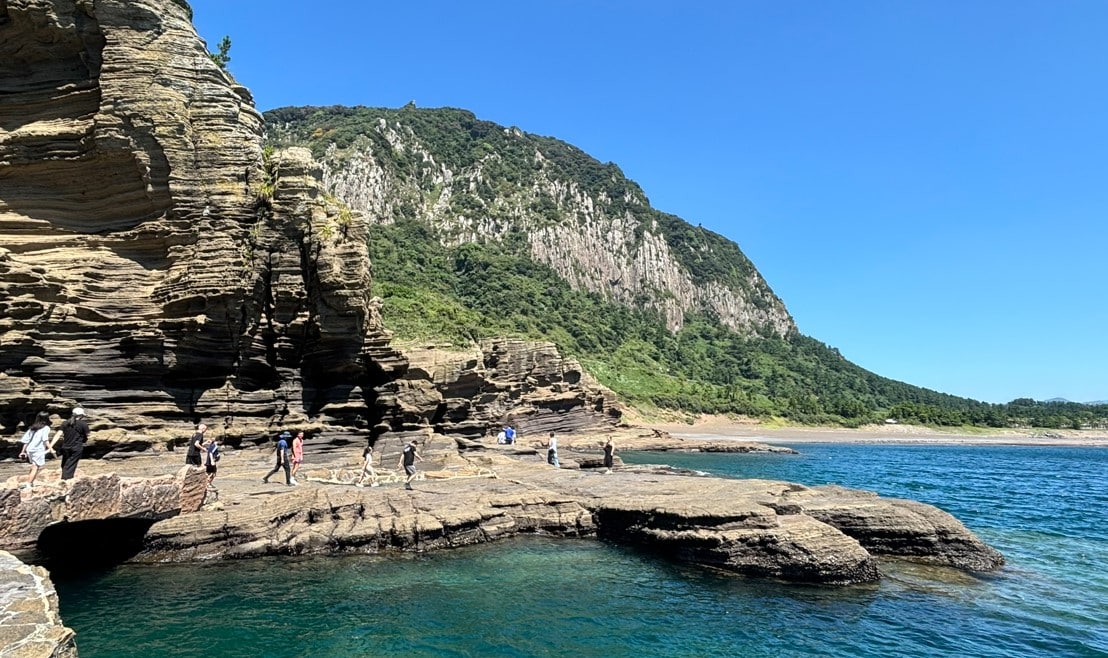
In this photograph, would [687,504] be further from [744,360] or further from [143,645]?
[744,360]

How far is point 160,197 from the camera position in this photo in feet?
79.4

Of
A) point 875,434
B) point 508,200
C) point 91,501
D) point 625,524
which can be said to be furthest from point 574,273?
point 91,501

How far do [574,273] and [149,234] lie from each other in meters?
136

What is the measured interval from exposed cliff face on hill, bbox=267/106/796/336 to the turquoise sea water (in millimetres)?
122570

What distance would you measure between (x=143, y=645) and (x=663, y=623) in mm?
9682

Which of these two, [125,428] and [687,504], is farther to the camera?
[125,428]

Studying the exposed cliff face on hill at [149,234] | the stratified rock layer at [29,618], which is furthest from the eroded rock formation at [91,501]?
the exposed cliff face on hill at [149,234]

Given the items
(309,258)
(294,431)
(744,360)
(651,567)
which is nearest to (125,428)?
(294,431)

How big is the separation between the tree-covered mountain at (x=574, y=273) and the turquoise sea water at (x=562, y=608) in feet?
261

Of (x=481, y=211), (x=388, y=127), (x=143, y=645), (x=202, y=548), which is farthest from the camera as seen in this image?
(x=388, y=127)

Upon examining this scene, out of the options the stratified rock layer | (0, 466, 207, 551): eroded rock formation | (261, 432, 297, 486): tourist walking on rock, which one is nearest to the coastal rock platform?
(0, 466, 207, 551): eroded rock formation

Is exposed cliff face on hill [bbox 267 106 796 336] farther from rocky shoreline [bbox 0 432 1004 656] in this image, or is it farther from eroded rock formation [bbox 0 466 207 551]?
eroded rock formation [bbox 0 466 207 551]

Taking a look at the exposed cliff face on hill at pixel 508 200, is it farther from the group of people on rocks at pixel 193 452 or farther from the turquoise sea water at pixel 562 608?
the turquoise sea water at pixel 562 608

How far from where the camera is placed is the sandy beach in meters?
97.4
